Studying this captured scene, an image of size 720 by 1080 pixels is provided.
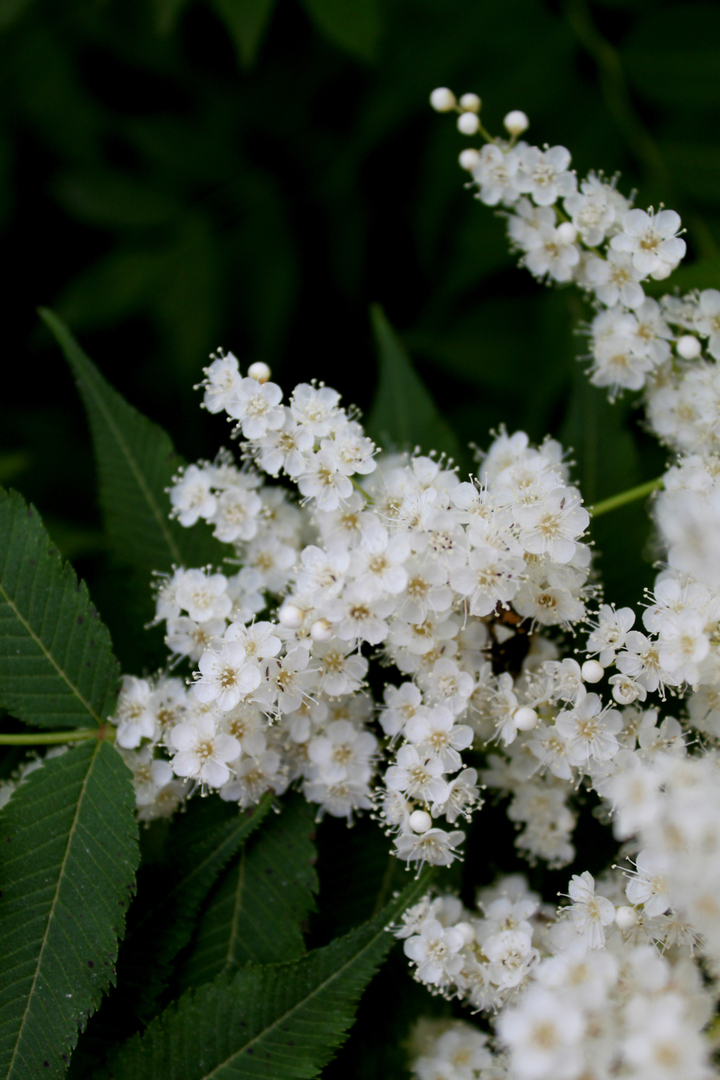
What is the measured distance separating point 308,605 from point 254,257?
2742 millimetres

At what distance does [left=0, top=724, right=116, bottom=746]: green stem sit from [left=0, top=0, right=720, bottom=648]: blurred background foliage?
0.65 m

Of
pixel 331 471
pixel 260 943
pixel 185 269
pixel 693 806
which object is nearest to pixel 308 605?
pixel 331 471

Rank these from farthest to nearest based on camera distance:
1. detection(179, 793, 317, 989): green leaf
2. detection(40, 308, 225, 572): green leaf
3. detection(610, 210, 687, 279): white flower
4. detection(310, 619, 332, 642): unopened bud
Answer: detection(40, 308, 225, 572): green leaf → detection(610, 210, 687, 279): white flower → detection(179, 793, 317, 989): green leaf → detection(310, 619, 332, 642): unopened bud

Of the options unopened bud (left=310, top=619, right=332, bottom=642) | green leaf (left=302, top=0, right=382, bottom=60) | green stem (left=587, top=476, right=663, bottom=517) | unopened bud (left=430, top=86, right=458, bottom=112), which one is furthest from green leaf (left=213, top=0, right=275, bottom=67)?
unopened bud (left=310, top=619, right=332, bottom=642)

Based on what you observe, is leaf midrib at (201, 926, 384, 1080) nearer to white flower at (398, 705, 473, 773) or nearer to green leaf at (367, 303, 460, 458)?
white flower at (398, 705, 473, 773)

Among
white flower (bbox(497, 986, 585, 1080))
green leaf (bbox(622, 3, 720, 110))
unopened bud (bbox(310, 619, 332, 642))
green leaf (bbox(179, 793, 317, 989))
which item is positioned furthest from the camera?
green leaf (bbox(622, 3, 720, 110))

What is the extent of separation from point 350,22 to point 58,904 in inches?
122

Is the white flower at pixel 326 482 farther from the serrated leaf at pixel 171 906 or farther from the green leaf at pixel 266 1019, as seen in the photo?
the green leaf at pixel 266 1019

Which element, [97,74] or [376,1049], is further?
[97,74]

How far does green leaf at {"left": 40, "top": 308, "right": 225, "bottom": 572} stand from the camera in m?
2.56

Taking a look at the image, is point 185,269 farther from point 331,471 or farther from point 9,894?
point 9,894

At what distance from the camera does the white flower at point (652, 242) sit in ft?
7.53

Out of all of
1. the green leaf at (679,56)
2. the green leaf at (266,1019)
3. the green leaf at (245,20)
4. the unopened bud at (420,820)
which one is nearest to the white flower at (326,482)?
the unopened bud at (420,820)

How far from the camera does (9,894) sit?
2.01 meters
